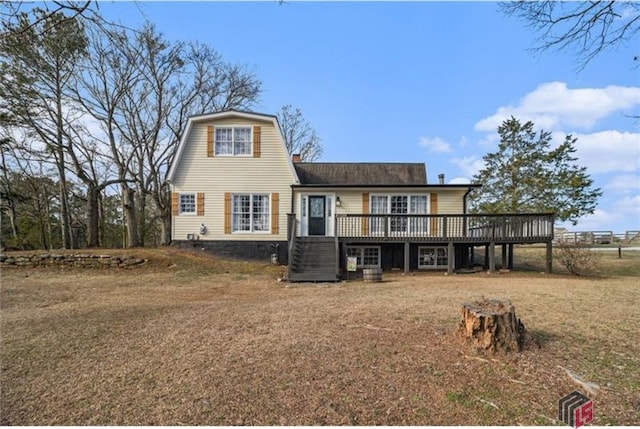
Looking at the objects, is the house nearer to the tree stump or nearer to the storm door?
the storm door

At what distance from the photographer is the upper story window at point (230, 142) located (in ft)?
51.4

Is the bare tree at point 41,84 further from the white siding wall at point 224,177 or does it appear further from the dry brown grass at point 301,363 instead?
the dry brown grass at point 301,363

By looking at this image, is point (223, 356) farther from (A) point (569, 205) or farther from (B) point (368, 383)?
(A) point (569, 205)

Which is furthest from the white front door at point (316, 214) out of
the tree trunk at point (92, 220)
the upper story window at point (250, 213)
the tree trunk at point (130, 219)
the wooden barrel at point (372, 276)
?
the tree trunk at point (92, 220)

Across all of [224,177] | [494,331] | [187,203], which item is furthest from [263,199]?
[494,331]

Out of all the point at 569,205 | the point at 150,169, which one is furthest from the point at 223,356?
the point at 569,205

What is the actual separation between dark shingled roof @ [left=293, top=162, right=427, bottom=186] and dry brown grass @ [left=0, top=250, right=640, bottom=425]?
9.62 metres

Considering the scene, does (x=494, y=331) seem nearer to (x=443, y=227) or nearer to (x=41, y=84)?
(x=443, y=227)

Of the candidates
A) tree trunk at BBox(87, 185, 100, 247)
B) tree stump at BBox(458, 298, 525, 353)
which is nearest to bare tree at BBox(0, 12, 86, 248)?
tree trunk at BBox(87, 185, 100, 247)

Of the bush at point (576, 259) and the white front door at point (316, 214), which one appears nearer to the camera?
the bush at point (576, 259)

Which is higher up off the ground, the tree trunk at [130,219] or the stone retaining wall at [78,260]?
the tree trunk at [130,219]

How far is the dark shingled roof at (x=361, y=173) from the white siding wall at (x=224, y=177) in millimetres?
1523

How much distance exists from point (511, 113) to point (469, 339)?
26640 millimetres

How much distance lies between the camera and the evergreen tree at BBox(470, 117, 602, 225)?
23781mm
